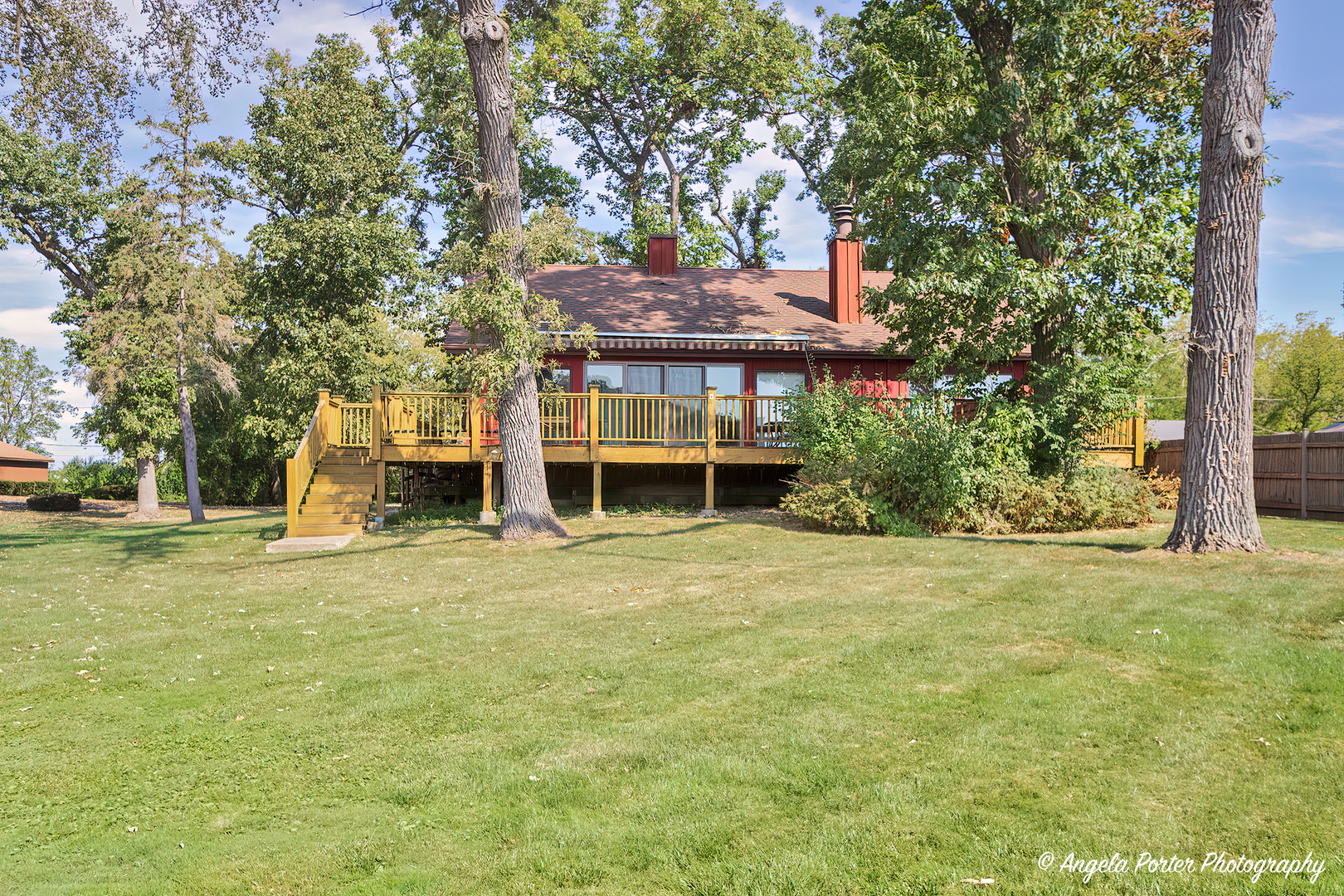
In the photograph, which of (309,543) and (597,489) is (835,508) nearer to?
(597,489)

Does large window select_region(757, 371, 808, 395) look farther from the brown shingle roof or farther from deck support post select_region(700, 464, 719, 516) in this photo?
deck support post select_region(700, 464, 719, 516)

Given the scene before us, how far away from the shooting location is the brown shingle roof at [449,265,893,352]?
19703mm

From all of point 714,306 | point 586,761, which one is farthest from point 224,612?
point 714,306

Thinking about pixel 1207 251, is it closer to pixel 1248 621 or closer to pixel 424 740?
pixel 1248 621

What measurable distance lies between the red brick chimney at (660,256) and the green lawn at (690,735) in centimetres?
1618

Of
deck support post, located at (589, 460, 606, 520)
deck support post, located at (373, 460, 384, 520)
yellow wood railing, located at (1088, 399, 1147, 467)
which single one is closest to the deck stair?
deck support post, located at (373, 460, 384, 520)

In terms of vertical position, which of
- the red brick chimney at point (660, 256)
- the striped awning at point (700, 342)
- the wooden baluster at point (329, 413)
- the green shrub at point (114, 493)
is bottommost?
the green shrub at point (114, 493)

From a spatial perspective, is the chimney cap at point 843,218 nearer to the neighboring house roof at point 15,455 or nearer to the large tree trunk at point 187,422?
the large tree trunk at point 187,422

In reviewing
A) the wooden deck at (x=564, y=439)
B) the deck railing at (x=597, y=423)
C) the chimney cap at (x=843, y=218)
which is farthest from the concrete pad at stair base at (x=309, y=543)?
the chimney cap at (x=843, y=218)

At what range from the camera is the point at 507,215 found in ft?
47.2

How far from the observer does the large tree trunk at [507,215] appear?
1402 cm

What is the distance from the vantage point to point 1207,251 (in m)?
10.1

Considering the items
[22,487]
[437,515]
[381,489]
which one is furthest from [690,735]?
[22,487]

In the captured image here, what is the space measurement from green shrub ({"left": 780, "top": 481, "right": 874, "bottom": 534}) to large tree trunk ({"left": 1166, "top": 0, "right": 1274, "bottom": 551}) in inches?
172
